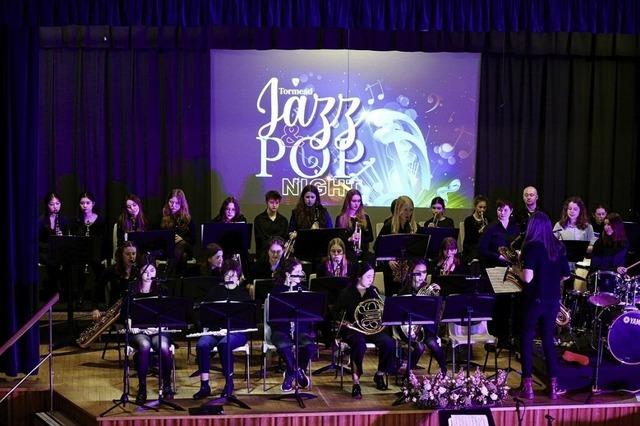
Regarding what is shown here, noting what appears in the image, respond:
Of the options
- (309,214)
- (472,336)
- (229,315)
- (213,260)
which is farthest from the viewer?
(309,214)

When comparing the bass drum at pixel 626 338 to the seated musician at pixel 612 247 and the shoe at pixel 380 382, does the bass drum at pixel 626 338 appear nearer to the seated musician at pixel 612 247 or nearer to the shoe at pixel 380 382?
the seated musician at pixel 612 247

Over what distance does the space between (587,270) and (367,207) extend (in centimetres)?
324

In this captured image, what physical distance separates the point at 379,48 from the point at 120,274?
4.90 m

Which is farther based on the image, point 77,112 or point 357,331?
point 77,112

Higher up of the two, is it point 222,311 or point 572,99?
point 572,99

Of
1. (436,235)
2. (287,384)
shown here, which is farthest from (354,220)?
(287,384)

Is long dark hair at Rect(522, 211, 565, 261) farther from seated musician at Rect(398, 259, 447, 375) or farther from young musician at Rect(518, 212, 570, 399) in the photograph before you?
seated musician at Rect(398, 259, 447, 375)

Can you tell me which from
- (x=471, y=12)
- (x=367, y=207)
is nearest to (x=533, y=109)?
(x=367, y=207)

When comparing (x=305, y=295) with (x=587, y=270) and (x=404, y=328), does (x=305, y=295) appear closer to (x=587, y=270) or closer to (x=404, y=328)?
(x=404, y=328)

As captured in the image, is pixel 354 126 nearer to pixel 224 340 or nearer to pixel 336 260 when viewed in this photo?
pixel 336 260

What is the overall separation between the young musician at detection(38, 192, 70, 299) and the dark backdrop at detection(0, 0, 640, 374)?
2.68 ft

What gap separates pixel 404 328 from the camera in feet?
28.5

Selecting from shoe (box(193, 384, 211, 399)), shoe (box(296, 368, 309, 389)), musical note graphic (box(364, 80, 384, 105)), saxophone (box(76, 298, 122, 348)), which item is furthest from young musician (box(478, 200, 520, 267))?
saxophone (box(76, 298, 122, 348))

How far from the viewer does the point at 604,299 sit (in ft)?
28.3
